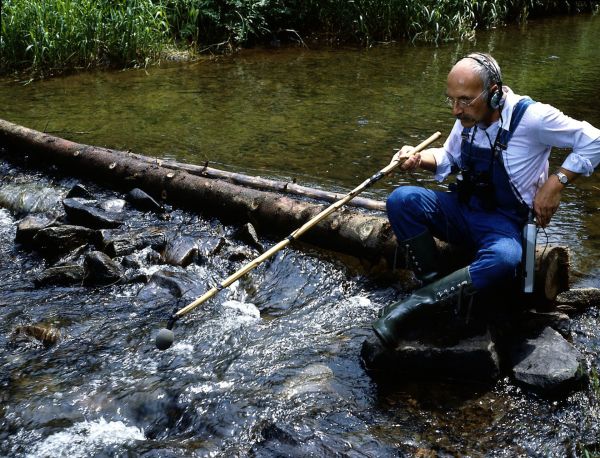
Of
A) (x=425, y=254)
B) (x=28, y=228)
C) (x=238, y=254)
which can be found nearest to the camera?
(x=425, y=254)

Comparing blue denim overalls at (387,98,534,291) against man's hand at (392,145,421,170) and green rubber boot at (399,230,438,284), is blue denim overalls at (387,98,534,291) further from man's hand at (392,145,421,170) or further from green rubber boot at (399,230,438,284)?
man's hand at (392,145,421,170)

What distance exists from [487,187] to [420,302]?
787 millimetres

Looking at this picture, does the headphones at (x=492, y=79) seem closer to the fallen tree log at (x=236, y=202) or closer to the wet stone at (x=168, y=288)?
the fallen tree log at (x=236, y=202)

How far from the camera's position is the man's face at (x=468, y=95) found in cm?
393

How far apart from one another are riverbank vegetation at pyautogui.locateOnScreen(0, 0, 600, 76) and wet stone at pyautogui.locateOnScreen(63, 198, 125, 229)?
6.81 metres

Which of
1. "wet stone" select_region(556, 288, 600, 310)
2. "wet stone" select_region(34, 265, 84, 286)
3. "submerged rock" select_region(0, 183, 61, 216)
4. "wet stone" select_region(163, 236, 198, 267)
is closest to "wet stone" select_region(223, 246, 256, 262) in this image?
"wet stone" select_region(163, 236, 198, 267)

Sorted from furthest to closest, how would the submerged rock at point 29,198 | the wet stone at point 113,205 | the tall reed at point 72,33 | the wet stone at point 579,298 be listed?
the tall reed at point 72,33
the submerged rock at point 29,198
the wet stone at point 113,205
the wet stone at point 579,298

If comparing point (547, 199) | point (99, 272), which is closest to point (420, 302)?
point (547, 199)

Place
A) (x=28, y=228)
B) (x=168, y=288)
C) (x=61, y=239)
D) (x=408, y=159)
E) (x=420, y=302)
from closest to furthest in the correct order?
(x=420, y=302)
(x=408, y=159)
(x=168, y=288)
(x=61, y=239)
(x=28, y=228)

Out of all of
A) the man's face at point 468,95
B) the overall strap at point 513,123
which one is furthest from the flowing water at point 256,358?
the man's face at point 468,95

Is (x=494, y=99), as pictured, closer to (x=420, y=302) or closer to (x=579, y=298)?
(x=420, y=302)

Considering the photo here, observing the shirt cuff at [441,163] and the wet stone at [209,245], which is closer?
Answer: the shirt cuff at [441,163]

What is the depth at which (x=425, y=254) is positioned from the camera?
14.2 ft

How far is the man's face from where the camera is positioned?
393 centimetres
